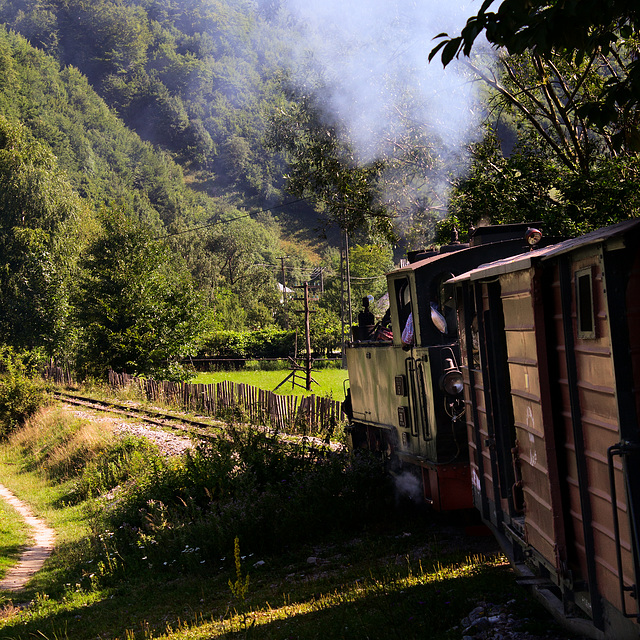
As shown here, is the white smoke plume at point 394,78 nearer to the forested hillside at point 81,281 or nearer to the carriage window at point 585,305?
the forested hillside at point 81,281

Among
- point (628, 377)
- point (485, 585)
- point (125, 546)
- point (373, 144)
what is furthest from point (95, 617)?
point (373, 144)

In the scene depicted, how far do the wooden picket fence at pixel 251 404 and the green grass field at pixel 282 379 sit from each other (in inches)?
271

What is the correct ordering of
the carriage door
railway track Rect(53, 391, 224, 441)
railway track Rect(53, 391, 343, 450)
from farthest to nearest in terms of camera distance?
1. railway track Rect(53, 391, 224, 441)
2. railway track Rect(53, 391, 343, 450)
3. the carriage door

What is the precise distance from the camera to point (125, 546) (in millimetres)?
11133

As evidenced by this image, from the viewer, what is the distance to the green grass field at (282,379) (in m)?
34.3

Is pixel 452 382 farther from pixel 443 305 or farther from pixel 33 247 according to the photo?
pixel 33 247

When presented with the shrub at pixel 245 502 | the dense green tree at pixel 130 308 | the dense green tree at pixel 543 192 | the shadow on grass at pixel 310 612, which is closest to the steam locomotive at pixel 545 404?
the shadow on grass at pixel 310 612

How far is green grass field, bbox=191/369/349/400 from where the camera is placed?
34281 mm

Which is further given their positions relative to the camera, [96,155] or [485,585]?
[96,155]

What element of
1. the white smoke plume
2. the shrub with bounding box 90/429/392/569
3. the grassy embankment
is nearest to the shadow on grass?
the grassy embankment

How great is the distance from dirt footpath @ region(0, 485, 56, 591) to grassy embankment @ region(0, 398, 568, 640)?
28 cm

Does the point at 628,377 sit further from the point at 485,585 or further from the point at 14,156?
the point at 14,156

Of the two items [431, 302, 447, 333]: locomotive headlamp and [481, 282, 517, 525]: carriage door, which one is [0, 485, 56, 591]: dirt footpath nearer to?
[431, 302, 447, 333]: locomotive headlamp

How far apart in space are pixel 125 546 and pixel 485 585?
22.5 ft
